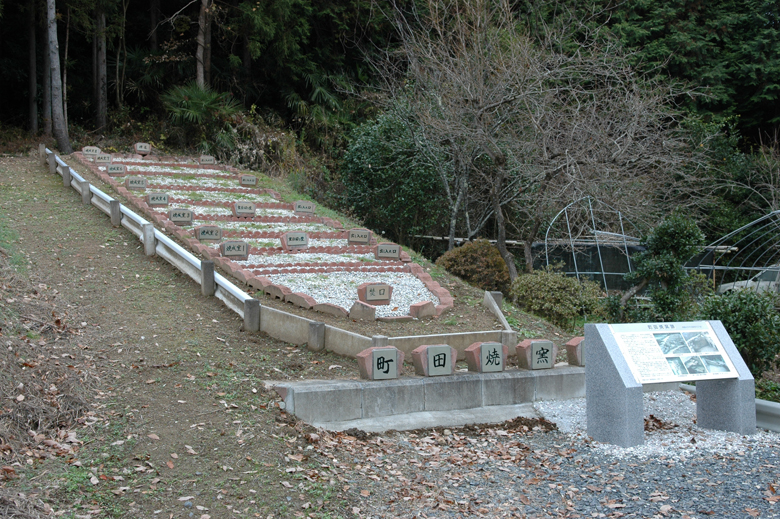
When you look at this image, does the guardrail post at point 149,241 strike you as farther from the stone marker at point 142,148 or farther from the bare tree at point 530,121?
the stone marker at point 142,148

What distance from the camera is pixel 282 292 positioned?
8.22 meters

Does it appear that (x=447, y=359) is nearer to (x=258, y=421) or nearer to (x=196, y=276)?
(x=258, y=421)

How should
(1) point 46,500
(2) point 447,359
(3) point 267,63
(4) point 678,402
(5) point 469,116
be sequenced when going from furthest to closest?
(3) point 267,63, (5) point 469,116, (4) point 678,402, (2) point 447,359, (1) point 46,500

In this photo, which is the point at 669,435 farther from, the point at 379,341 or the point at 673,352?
the point at 379,341

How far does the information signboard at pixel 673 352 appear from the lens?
5578 millimetres

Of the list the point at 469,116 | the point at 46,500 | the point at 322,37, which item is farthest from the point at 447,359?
the point at 322,37

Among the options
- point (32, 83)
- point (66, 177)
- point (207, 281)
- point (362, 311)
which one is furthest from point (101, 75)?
point (362, 311)

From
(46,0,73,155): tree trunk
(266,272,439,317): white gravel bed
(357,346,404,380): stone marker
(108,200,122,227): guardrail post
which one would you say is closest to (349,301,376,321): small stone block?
(266,272,439,317): white gravel bed

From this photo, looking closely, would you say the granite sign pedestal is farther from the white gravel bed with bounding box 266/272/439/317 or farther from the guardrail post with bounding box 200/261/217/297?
the guardrail post with bounding box 200/261/217/297

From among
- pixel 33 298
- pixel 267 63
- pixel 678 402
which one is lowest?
pixel 678 402

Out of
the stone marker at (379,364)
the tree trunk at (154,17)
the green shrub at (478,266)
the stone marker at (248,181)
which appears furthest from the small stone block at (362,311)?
the tree trunk at (154,17)

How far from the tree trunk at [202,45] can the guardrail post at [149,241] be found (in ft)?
34.8

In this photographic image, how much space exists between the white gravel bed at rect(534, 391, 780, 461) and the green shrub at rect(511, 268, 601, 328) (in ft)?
9.08

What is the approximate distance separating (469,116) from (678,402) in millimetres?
7218
